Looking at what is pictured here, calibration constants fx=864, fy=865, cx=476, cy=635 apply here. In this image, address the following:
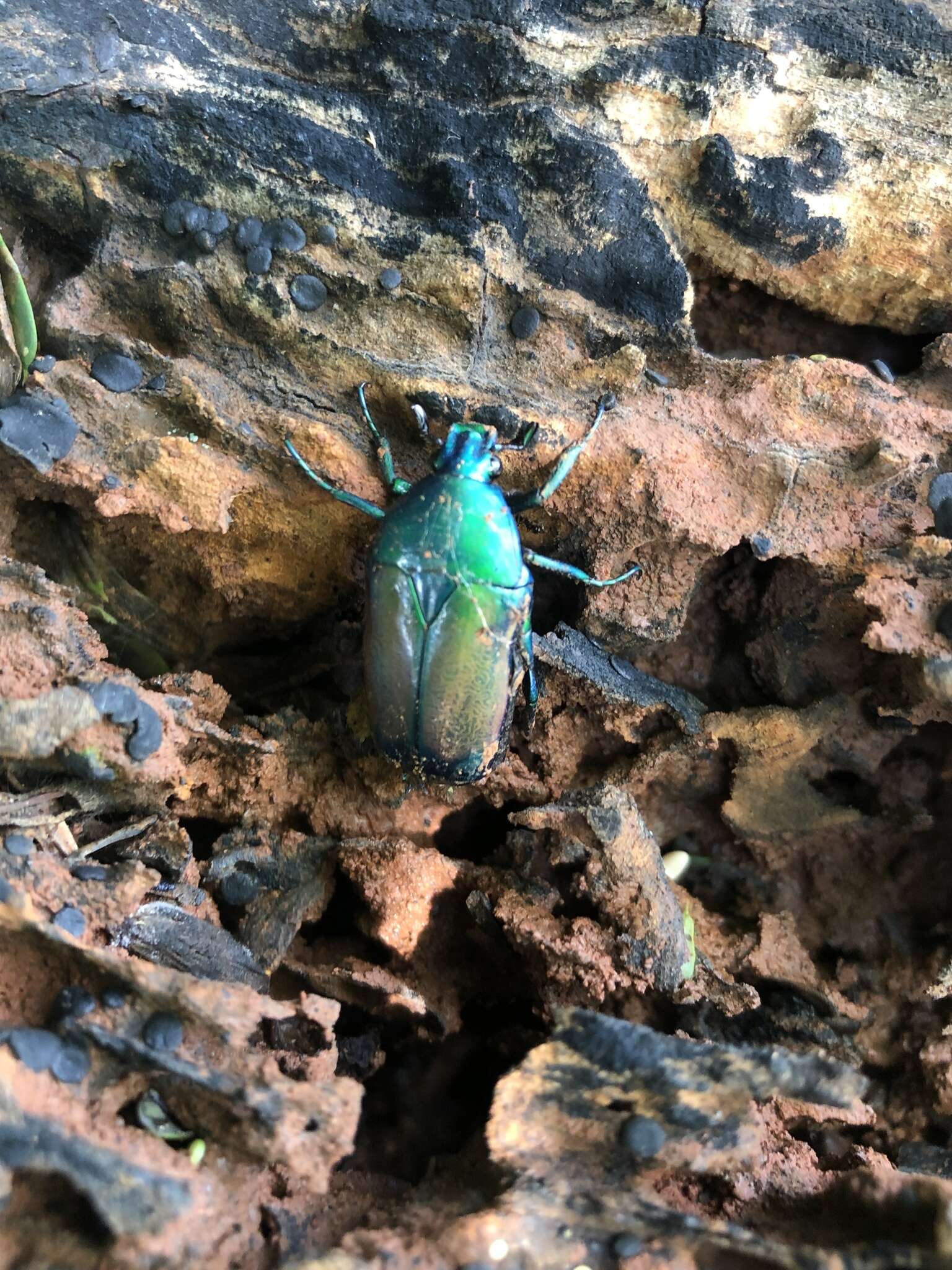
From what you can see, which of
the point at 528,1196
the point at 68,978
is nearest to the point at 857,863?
the point at 528,1196

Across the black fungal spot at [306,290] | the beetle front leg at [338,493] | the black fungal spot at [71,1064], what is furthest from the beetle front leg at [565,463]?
the black fungal spot at [71,1064]

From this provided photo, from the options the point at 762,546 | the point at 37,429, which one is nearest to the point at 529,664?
the point at 762,546

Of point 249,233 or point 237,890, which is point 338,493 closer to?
point 249,233

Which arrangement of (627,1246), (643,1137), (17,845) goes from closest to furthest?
(627,1246) → (643,1137) → (17,845)

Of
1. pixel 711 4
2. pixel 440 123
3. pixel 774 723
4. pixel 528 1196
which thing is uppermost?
pixel 711 4

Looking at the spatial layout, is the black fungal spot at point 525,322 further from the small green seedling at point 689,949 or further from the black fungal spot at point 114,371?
the small green seedling at point 689,949

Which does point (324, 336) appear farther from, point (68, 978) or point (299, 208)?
point (68, 978)
